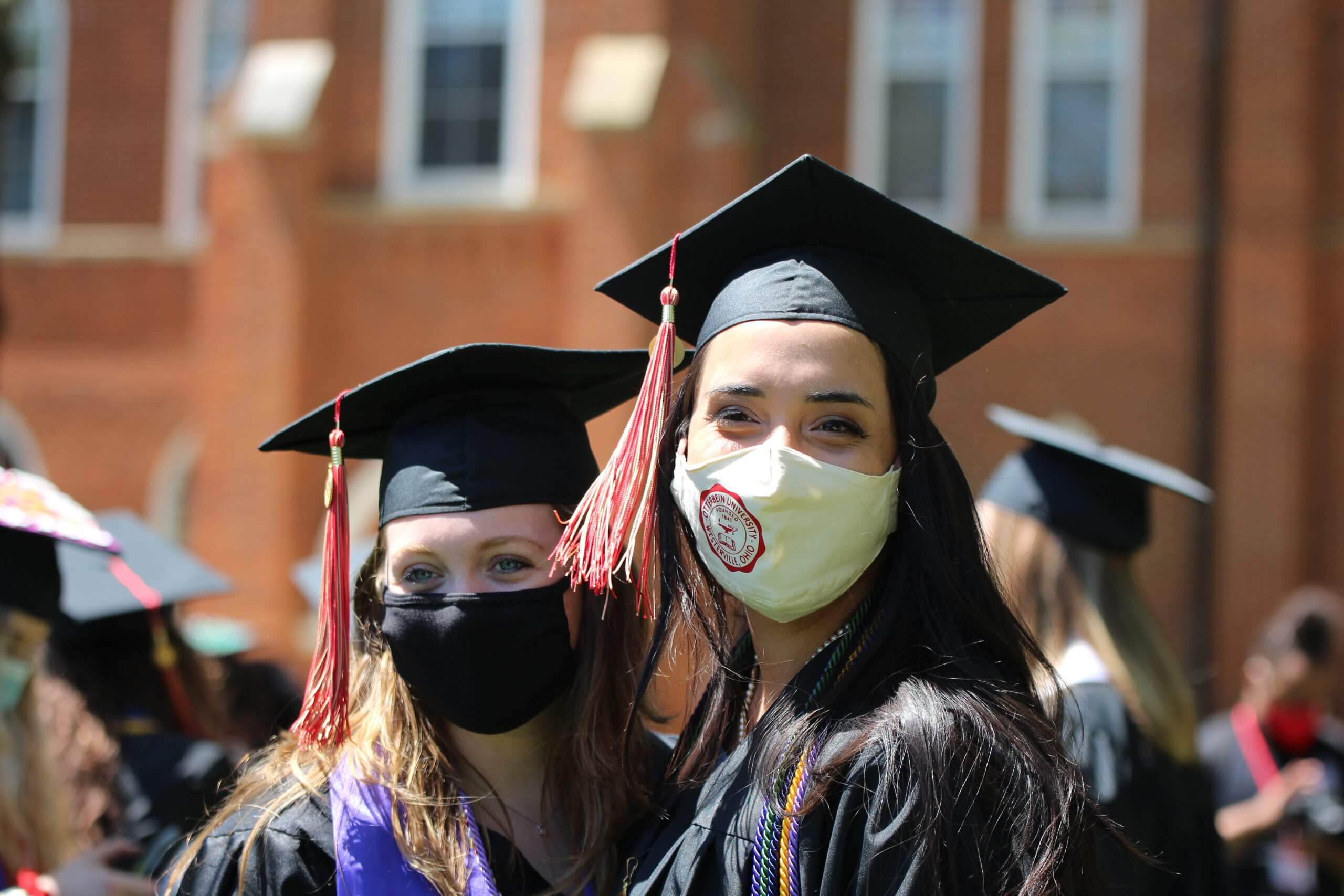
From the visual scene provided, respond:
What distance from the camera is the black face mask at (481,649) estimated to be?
2348 mm

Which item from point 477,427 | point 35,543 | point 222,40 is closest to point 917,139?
point 222,40

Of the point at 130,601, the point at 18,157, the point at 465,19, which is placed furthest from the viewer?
the point at 18,157

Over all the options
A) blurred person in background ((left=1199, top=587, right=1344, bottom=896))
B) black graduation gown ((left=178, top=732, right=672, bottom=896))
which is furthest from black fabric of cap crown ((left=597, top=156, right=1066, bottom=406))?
blurred person in background ((left=1199, top=587, right=1344, bottom=896))

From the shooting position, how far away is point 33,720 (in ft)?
11.1

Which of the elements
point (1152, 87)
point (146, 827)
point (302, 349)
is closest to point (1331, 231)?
point (1152, 87)

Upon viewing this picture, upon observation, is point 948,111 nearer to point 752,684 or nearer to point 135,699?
point 135,699

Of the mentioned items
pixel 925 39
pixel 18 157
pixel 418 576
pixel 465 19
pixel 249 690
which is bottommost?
pixel 249 690

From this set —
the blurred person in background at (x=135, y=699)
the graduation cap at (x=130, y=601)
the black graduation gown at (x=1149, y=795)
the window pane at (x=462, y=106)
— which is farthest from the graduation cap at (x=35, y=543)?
the window pane at (x=462, y=106)

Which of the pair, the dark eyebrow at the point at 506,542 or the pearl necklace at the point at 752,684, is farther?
the dark eyebrow at the point at 506,542

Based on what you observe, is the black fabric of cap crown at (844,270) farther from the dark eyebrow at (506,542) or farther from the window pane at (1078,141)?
the window pane at (1078,141)

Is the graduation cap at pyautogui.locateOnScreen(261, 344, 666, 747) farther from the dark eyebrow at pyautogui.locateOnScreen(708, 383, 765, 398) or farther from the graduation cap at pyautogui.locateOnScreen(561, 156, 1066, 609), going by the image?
the dark eyebrow at pyautogui.locateOnScreen(708, 383, 765, 398)

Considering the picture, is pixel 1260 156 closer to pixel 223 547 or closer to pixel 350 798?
pixel 223 547

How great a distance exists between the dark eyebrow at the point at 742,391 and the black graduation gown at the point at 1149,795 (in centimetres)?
132

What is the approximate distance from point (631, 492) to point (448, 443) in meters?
0.39
